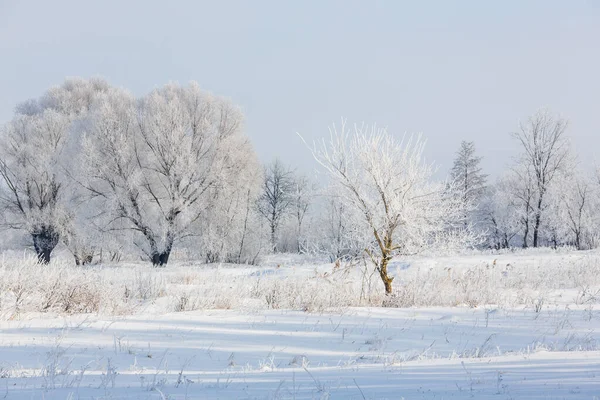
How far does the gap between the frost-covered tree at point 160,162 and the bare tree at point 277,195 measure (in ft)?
58.2

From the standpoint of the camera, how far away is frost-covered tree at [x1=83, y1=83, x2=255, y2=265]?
84.1ft

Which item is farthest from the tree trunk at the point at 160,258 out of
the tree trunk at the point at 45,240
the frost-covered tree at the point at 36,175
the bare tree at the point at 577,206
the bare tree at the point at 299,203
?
the bare tree at the point at 577,206

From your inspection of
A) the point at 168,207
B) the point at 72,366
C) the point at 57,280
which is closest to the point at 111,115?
the point at 168,207

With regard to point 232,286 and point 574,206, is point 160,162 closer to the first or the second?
point 232,286

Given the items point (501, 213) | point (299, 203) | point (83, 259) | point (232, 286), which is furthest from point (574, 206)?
point (83, 259)

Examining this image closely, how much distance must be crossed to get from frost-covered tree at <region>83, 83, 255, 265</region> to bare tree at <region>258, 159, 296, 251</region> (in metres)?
17.8

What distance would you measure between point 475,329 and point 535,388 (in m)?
4.21

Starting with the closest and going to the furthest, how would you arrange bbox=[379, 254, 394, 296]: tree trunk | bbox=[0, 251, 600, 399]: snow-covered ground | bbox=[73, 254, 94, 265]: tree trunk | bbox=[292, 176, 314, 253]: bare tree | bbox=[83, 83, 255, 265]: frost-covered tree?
bbox=[0, 251, 600, 399]: snow-covered ground → bbox=[379, 254, 394, 296]: tree trunk → bbox=[83, 83, 255, 265]: frost-covered tree → bbox=[73, 254, 94, 265]: tree trunk → bbox=[292, 176, 314, 253]: bare tree

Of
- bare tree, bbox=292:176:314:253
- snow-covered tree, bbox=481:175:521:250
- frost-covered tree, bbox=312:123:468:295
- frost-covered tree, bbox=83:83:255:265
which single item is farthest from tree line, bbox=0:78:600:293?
snow-covered tree, bbox=481:175:521:250

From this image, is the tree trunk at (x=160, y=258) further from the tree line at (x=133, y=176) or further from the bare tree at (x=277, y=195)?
the bare tree at (x=277, y=195)

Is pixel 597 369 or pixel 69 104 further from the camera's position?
pixel 69 104

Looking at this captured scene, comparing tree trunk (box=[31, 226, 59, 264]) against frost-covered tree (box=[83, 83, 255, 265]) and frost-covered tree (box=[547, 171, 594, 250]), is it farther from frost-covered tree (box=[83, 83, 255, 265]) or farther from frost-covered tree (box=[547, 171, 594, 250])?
frost-covered tree (box=[547, 171, 594, 250])

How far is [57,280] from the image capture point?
8266mm

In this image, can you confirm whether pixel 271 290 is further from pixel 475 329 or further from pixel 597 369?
pixel 597 369
